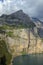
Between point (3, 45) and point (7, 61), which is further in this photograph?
point (3, 45)

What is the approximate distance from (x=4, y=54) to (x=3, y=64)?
13.7ft

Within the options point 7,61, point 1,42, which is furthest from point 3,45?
point 7,61

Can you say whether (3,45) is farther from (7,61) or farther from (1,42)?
(7,61)

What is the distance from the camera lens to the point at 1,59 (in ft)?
224

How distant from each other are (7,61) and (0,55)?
137 inches

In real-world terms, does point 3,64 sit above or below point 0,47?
below

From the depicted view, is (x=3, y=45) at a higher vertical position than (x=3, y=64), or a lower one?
higher

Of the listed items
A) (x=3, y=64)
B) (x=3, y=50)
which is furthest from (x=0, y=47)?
(x=3, y=64)

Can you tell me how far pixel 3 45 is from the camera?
75.6 metres

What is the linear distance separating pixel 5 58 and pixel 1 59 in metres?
1.84

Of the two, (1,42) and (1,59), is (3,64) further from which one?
(1,42)

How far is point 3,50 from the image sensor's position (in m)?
72.4

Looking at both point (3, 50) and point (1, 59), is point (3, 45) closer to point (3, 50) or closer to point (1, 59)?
point (3, 50)

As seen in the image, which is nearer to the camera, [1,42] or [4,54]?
[4,54]
